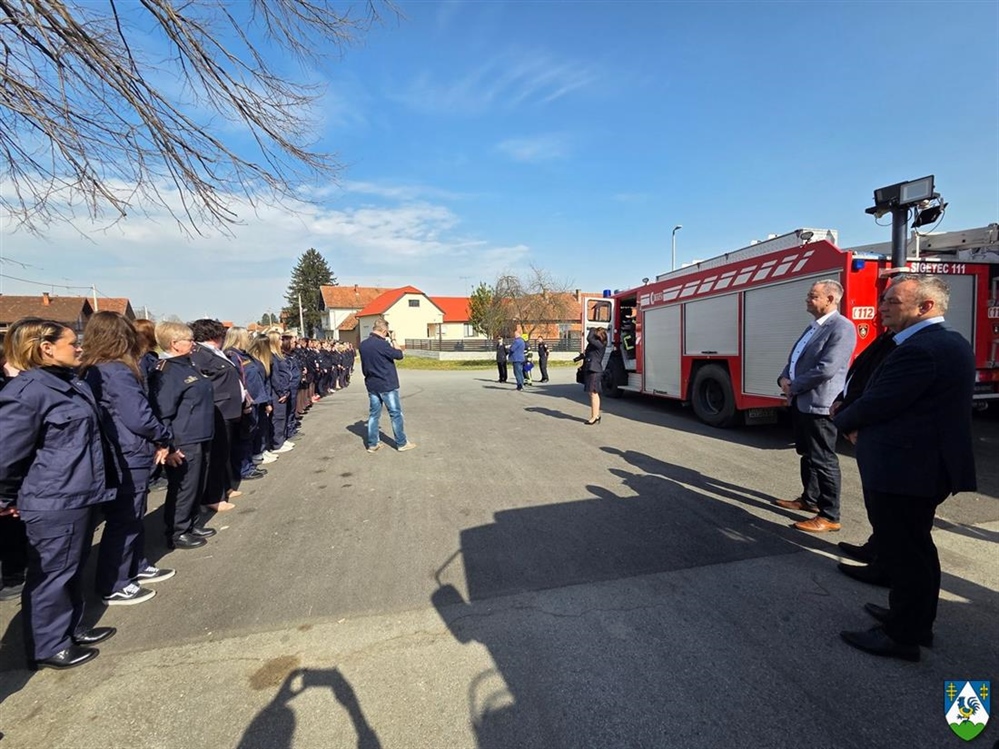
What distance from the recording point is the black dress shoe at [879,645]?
2.40 m

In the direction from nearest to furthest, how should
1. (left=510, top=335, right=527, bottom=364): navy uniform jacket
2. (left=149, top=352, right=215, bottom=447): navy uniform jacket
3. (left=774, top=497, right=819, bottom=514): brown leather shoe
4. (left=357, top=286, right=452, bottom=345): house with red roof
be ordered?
(left=149, top=352, right=215, bottom=447): navy uniform jacket, (left=774, top=497, right=819, bottom=514): brown leather shoe, (left=510, top=335, right=527, bottom=364): navy uniform jacket, (left=357, top=286, right=452, bottom=345): house with red roof

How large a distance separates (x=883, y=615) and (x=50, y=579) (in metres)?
4.51

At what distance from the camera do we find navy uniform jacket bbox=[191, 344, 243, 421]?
479 centimetres

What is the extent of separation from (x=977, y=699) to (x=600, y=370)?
689 centimetres

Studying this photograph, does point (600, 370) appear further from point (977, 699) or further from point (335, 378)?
point (335, 378)

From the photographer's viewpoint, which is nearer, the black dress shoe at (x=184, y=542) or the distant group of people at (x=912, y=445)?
the distant group of people at (x=912, y=445)

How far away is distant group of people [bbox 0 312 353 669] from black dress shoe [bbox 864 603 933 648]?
4312 millimetres

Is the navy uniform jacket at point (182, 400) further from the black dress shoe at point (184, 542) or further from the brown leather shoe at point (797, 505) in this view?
the brown leather shoe at point (797, 505)

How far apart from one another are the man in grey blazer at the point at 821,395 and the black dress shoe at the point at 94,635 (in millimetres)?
4971

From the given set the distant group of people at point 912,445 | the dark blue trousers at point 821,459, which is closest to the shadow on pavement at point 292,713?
the distant group of people at point 912,445

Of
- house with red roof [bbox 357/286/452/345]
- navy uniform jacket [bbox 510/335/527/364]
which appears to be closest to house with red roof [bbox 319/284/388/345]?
house with red roof [bbox 357/286/452/345]

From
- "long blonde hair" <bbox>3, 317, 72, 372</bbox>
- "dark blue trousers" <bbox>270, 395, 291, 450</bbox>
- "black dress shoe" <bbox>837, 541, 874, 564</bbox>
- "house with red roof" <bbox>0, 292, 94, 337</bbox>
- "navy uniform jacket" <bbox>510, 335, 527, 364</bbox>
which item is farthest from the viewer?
"house with red roof" <bbox>0, 292, 94, 337</bbox>

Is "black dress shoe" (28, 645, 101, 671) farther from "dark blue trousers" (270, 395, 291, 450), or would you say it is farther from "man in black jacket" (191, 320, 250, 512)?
"dark blue trousers" (270, 395, 291, 450)

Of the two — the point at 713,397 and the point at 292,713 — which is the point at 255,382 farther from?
the point at 713,397
